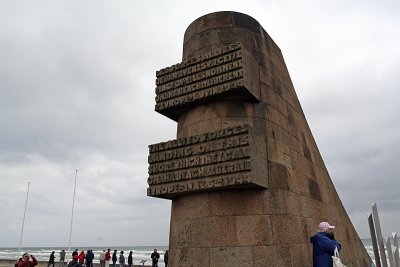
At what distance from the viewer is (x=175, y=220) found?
7387mm

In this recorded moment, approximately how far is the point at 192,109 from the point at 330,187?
4898 millimetres

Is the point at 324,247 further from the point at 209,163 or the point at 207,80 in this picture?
the point at 207,80

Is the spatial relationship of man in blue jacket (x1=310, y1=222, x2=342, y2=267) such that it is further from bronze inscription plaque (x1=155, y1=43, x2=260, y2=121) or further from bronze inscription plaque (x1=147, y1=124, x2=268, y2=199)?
bronze inscription plaque (x1=155, y1=43, x2=260, y2=121)

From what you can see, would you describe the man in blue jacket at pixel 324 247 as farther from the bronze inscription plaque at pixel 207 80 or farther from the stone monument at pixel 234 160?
the bronze inscription plaque at pixel 207 80

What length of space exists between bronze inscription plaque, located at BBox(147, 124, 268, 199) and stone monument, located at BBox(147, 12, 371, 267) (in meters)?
0.02

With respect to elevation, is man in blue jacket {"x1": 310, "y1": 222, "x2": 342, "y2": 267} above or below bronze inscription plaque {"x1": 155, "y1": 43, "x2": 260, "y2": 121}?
below

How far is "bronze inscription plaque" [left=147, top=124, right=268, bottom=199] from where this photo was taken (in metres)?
6.37

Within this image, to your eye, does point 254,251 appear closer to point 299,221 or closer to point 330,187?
point 299,221

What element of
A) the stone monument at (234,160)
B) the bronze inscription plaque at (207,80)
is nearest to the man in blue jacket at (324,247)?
the stone monument at (234,160)

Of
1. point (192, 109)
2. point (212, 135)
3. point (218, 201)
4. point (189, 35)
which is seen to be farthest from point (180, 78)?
point (218, 201)

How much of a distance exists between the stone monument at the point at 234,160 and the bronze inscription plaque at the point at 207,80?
0.02 metres

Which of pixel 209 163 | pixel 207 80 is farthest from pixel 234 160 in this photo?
pixel 207 80

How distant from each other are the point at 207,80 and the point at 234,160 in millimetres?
2086

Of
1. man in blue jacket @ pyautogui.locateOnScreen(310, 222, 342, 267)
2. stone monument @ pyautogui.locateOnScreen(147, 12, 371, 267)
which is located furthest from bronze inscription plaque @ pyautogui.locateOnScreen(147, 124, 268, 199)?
man in blue jacket @ pyautogui.locateOnScreen(310, 222, 342, 267)
